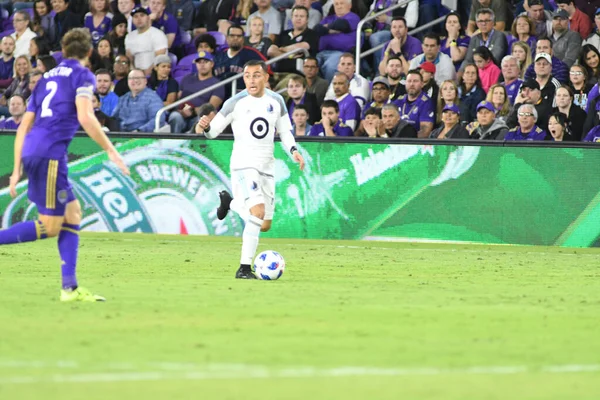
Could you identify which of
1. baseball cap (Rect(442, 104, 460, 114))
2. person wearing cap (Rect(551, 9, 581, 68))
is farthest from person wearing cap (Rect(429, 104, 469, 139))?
person wearing cap (Rect(551, 9, 581, 68))

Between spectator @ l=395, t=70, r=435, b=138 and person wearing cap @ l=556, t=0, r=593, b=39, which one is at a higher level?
person wearing cap @ l=556, t=0, r=593, b=39

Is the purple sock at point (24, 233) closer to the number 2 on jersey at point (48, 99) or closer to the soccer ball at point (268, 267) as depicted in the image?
the number 2 on jersey at point (48, 99)

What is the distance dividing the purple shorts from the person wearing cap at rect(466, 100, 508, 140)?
9.60 metres

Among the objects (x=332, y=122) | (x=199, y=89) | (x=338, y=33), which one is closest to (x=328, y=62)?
(x=338, y=33)

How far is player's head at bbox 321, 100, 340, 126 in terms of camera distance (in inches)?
792

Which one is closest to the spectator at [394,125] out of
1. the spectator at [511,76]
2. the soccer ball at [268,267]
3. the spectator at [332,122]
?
the spectator at [332,122]

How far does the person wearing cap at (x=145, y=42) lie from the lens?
78.2ft

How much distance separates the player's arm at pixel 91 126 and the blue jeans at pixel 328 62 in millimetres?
12110

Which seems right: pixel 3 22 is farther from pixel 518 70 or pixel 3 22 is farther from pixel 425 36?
pixel 518 70

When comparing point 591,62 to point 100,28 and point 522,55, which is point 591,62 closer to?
point 522,55

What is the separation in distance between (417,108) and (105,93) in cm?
618

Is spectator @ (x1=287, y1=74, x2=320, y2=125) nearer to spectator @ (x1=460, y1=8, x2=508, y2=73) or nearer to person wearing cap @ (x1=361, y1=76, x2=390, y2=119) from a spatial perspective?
person wearing cap @ (x1=361, y1=76, x2=390, y2=119)

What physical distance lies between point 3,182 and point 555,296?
11.6m

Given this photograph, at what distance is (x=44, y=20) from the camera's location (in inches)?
1025
